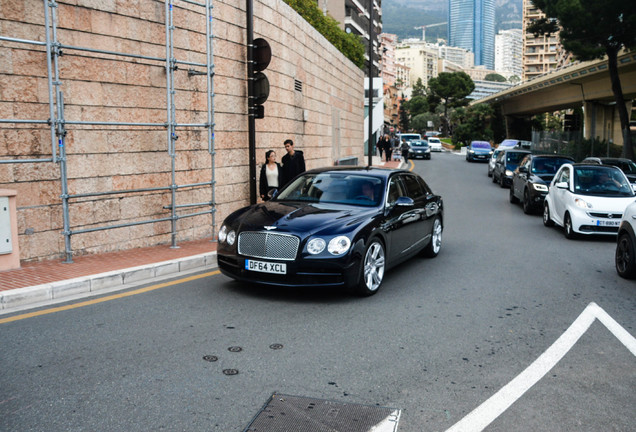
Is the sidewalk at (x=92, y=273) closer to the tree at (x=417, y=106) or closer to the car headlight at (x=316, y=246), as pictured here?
the car headlight at (x=316, y=246)

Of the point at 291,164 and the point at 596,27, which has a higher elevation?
the point at 596,27

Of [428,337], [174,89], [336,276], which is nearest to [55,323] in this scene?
[336,276]

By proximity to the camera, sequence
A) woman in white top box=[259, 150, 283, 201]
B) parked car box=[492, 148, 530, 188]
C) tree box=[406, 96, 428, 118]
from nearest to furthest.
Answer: woman in white top box=[259, 150, 283, 201]
parked car box=[492, 148, 530, 188]
tree box=[406, 96, 428, 118]

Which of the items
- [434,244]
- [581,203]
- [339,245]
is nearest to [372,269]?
[339,245]

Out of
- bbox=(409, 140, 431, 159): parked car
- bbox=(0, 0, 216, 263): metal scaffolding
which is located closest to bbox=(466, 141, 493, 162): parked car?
bbox=(409, 140, 431, 159): parked car

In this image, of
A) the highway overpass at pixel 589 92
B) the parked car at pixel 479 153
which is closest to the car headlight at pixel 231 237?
the highway overpass at pixel 589 92

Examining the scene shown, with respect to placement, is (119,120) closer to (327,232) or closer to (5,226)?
(5,226)

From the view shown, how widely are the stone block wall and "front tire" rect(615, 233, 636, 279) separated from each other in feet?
20.9

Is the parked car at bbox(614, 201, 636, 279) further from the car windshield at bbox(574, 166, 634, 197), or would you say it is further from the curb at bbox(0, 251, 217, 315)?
the curb at bbox(0, 251, 217, 315)

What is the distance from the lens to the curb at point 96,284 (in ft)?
21.1

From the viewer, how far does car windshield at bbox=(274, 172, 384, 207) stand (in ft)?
25.8

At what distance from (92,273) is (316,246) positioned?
293cm

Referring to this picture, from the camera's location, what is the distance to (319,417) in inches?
150

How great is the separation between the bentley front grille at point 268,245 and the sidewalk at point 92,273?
5.38 ft
